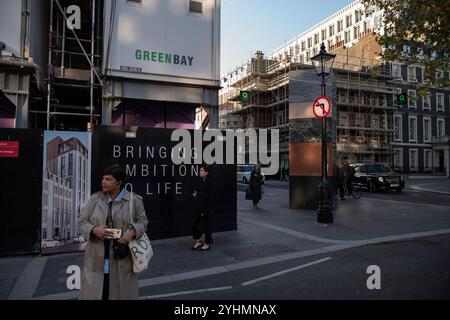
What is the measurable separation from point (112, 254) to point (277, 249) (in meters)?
4.66

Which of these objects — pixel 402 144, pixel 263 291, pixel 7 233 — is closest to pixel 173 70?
pixel 7 233

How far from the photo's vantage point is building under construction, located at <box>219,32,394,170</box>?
1697 inches

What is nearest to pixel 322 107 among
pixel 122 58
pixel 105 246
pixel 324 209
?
pixel 324 209

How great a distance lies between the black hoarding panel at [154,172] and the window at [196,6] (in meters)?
6.65

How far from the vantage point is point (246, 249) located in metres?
7.47

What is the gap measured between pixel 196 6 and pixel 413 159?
154ft

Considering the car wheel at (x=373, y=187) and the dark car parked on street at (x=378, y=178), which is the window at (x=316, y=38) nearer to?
the dark car parked on street at (x=378, y=178)

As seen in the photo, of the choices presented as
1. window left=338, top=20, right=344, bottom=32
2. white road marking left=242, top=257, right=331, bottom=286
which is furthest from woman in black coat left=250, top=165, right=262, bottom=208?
window left=338, top=20, right=344, bottom=32

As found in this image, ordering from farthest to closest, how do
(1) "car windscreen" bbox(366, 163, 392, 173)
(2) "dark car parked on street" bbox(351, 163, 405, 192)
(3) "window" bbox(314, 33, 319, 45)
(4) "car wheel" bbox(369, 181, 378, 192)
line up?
(3) "window" bbox(314, 33, 319, 45)
(1) "car windscreen" bbox(366, 163, 392, 173)
(4) "car wheel" bbox(369, 181, 378, 192)
(2) "dark car parked on street" bbox(351, 163, 405, 192)

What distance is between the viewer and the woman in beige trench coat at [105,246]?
339 cm

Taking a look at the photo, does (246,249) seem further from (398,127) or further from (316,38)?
(316,38)

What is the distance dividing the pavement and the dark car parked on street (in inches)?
384

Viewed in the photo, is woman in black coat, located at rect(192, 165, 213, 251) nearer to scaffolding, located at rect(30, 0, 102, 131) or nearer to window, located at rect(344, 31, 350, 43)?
scaffolding, located at rect(30, 0, 102, 131)

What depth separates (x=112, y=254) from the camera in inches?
135
